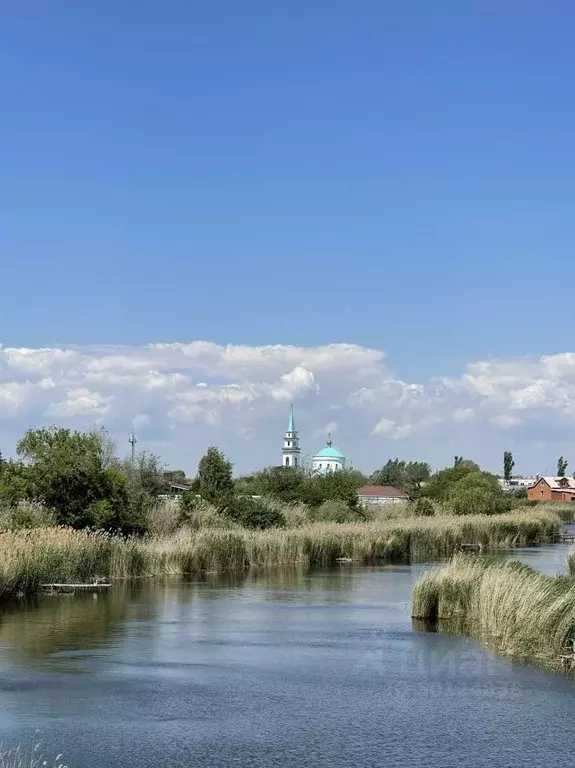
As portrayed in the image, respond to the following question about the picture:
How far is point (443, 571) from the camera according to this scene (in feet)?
95.6

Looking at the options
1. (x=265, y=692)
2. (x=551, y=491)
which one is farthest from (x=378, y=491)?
(x=265, y=692)

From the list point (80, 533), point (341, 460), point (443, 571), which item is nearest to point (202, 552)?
point (80, 533)

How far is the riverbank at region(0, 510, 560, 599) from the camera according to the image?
110 ft

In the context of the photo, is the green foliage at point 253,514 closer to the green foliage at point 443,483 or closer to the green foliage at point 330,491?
the green foliage at point 330,491

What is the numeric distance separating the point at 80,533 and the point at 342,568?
15.3 metres

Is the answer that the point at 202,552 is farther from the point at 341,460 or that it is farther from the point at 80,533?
the point at 341,460

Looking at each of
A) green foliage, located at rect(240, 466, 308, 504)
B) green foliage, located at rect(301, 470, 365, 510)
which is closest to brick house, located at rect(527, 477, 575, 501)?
green foliage, located at rect(301, 470, 365, 510)

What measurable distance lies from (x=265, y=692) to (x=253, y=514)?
1351 inches

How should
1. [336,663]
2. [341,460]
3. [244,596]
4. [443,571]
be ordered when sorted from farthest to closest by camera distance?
[341,460] < [244,596] < [443,571] < [336,663]

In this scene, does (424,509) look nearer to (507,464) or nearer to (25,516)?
(25,516)

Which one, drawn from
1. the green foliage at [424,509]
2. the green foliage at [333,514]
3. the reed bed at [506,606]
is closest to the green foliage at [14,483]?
the reed bed at [506,606]

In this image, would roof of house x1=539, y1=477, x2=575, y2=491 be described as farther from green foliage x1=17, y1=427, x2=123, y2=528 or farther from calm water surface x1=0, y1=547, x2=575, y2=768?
calm water surface x1=0, y1=547, x2=575, y2=768

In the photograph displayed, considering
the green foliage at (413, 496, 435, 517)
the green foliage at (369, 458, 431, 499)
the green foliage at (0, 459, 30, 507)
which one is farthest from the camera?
the green foliage at (369, 458, 431, 499)

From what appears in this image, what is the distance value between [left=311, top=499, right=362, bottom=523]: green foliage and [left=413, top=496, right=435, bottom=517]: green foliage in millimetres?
10745
